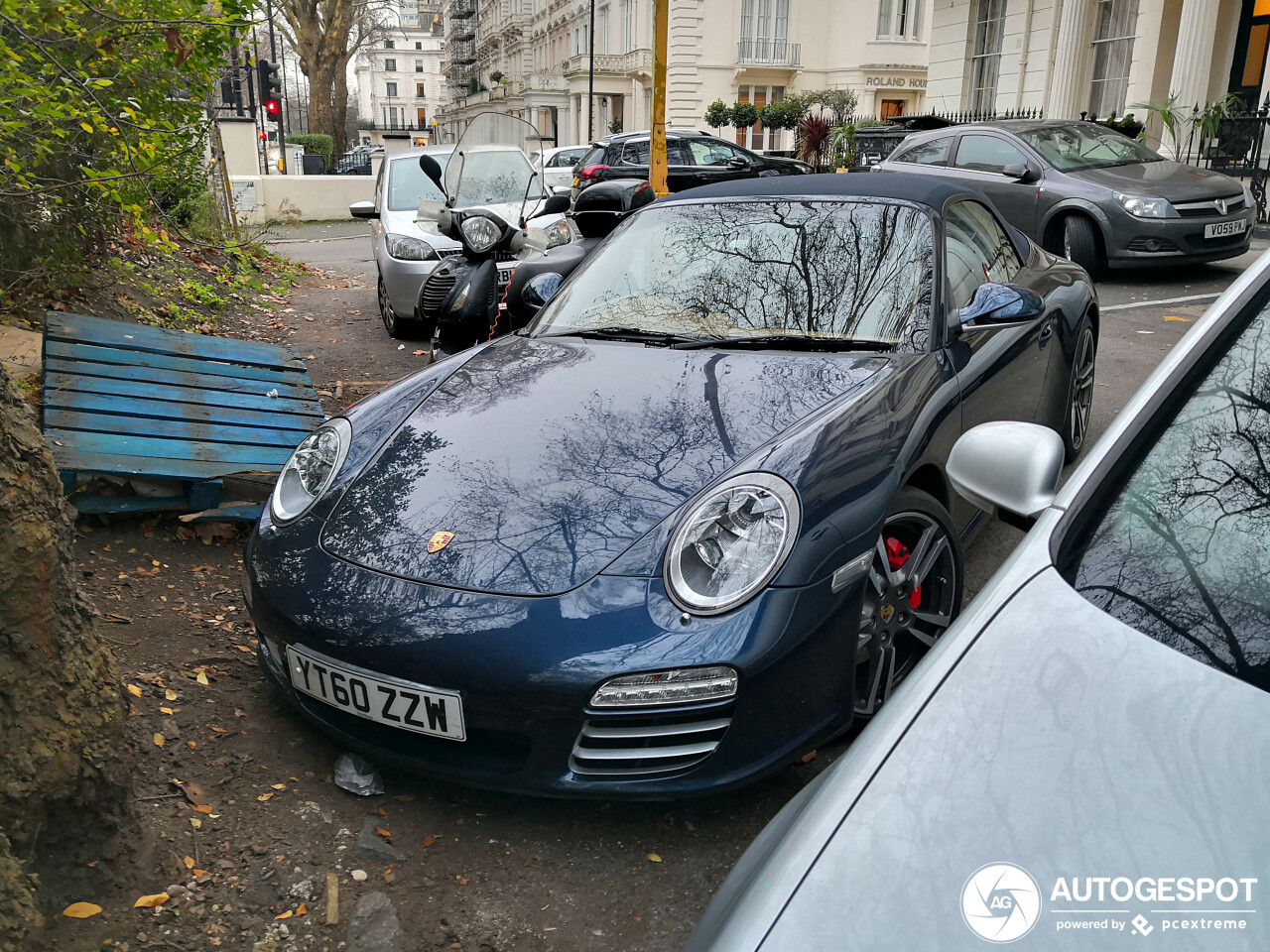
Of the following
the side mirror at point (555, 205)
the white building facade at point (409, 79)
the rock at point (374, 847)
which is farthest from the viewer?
the white building facade at point (409, 79)

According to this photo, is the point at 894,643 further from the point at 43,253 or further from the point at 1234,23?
the point at 1234,23

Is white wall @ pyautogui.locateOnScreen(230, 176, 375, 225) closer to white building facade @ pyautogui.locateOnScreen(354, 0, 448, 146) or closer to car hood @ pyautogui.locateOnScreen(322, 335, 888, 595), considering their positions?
car hood @ pyautogui.locateOnScreen(322, 335, 888, 595)

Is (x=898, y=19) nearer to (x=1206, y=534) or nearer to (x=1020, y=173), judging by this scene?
(x=1020, y=173)

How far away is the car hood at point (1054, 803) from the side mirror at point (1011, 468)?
54cm

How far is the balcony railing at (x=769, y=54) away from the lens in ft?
148

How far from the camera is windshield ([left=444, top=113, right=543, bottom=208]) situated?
693 cm

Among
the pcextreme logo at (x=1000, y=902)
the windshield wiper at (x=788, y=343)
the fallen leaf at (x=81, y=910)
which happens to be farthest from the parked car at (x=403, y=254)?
the pcextreme logo at (x=1000, y=902)

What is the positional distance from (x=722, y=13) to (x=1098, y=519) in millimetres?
47390

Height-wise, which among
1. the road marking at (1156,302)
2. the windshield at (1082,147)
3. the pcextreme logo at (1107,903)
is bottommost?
the road marking at (1156,302)

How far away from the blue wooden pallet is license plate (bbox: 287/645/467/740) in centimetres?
169

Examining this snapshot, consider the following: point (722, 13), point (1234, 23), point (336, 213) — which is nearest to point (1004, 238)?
point (1234, 23)

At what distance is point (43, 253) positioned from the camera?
6527mm

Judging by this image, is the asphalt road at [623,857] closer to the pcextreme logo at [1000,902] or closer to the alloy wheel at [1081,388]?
the pcextreme logo at [1000,902]

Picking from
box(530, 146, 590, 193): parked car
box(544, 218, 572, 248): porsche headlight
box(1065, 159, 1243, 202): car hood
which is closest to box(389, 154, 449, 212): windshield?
box(544, 218, 572, 248): porsche headlight
